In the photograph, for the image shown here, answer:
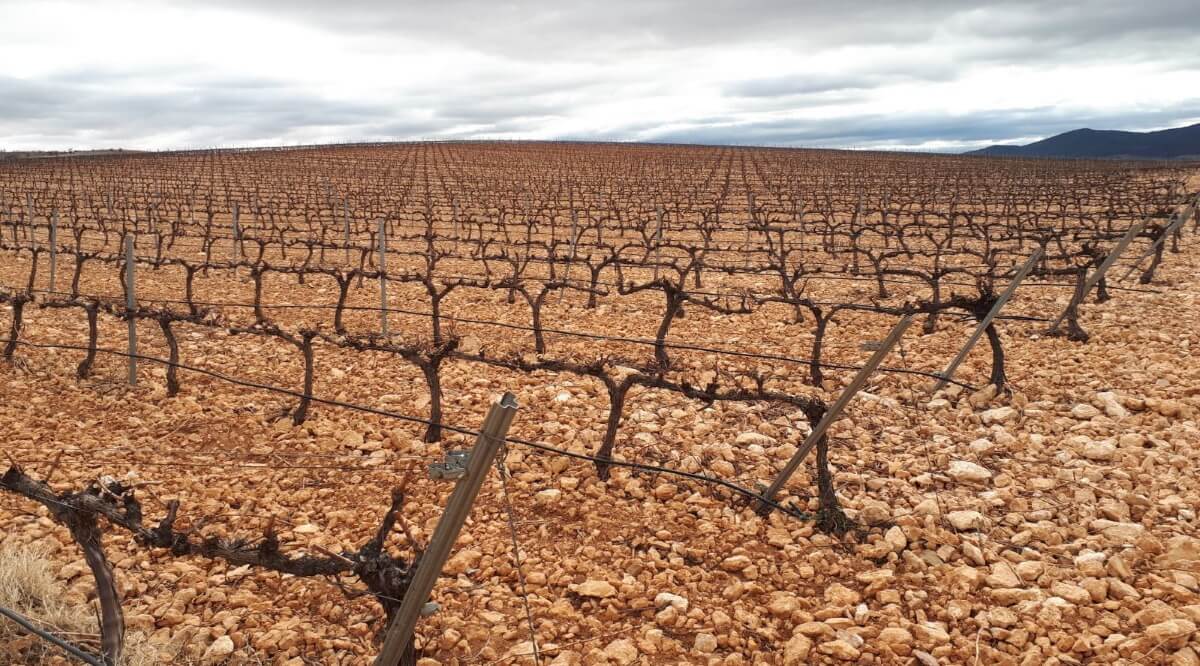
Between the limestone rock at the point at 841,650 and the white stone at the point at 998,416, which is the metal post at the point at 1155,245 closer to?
the white stone at the point at 998,416

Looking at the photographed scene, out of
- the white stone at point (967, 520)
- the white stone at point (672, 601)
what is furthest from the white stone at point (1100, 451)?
the white stone at point (672, 601)

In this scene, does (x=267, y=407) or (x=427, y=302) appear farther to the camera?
(x=427, y=302)

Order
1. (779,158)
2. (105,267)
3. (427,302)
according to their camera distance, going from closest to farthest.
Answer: (427,302) → (105,267) → (779,158)

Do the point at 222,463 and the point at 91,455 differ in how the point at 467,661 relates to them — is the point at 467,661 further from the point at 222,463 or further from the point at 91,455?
the point at 91,455

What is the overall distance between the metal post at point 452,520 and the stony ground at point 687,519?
108 cm

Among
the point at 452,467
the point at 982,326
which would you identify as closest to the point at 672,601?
the point at 452,467

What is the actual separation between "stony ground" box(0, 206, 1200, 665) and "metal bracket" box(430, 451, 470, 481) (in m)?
1.77

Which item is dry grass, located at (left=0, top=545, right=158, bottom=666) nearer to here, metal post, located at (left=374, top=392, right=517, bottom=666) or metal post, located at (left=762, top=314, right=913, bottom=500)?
metal post, located at (left=374, top=392, right=517, bottom=666)

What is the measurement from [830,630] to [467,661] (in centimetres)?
202

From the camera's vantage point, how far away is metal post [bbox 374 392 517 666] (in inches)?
96.7

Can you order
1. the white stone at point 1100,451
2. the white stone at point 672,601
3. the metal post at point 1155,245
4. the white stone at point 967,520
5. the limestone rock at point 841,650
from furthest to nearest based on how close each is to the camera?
the metal post at point 1155,245
the white stone at point 1100,451
the white stone at point 967,520
the white stone at point 672,601
the limestone rock at point 841,650

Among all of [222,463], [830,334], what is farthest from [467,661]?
[830,334]

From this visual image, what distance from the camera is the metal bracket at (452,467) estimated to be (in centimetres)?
245

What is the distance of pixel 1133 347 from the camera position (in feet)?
28.0
